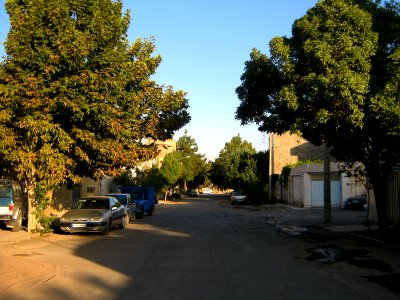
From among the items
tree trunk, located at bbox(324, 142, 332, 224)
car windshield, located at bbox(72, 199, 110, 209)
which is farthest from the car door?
tree trunk, located at bbox(324, 142, 332, 224)

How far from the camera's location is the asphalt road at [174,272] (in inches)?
319

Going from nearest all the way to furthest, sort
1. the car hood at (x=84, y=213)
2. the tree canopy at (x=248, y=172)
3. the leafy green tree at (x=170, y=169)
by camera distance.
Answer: the car hood at (x=84, y=213)
the tree canopy at (x=248, y=172)
the leafy green tree at (x=170, y=169)

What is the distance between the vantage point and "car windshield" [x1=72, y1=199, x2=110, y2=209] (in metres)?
20.1

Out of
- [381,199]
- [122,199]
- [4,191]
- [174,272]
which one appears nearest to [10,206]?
[4,191]

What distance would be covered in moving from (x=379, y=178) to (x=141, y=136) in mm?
10114

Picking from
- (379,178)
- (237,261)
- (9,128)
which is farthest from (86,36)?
(379,178)

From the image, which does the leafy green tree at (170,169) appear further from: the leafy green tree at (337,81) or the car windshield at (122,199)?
the leafy green tree at (337,81)

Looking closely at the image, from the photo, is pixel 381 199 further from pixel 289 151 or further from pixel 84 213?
pixel 289 151

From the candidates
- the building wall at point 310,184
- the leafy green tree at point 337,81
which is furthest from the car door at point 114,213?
the building wall at point 310,184

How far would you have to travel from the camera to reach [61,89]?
16.0 metres

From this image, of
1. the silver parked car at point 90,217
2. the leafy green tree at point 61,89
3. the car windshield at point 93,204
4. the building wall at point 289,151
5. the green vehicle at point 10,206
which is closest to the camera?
the leafy green tree at point 61,89

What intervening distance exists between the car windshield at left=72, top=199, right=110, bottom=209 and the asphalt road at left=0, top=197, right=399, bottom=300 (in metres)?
3.90

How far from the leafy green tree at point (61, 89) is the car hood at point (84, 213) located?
4.46ft

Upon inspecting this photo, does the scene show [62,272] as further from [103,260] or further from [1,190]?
[1,190]
